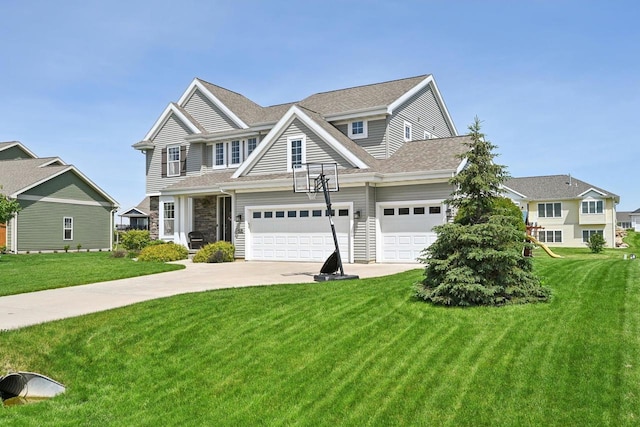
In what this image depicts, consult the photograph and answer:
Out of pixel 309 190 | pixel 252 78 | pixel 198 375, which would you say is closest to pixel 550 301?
pixel 198 375

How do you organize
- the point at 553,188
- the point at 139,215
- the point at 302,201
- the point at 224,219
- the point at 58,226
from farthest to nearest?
the point at 139,215 < the point at 553,188 < the point at 58,226 < the point at 224,219 < the point at 302,201

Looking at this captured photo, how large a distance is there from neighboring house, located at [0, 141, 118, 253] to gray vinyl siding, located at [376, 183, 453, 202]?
2144 centimetres

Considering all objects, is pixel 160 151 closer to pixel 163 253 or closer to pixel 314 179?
pixel 163 253

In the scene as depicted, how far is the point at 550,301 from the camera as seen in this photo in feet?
27.4

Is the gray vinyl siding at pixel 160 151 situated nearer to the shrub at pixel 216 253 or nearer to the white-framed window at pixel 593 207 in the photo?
the shrub at pixel 216 253

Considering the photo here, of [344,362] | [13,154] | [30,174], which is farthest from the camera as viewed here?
[13,154]

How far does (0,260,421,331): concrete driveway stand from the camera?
31.2 feet

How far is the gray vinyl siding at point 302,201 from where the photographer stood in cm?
1869

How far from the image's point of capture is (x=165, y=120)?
27.6m

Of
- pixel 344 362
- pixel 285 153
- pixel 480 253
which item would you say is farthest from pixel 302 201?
pixel 344 362

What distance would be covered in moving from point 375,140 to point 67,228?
70.0 feet

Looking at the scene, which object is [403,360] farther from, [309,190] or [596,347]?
[309,190]

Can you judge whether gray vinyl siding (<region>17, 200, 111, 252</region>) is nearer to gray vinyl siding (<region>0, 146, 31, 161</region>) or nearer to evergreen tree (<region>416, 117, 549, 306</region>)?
gray vinyl siding (<region>0, 146, 31, 161</region>)

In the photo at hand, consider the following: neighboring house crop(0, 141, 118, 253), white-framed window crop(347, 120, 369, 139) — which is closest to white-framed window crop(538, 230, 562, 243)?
white-framed window crop(347, 120, 369, 139)
